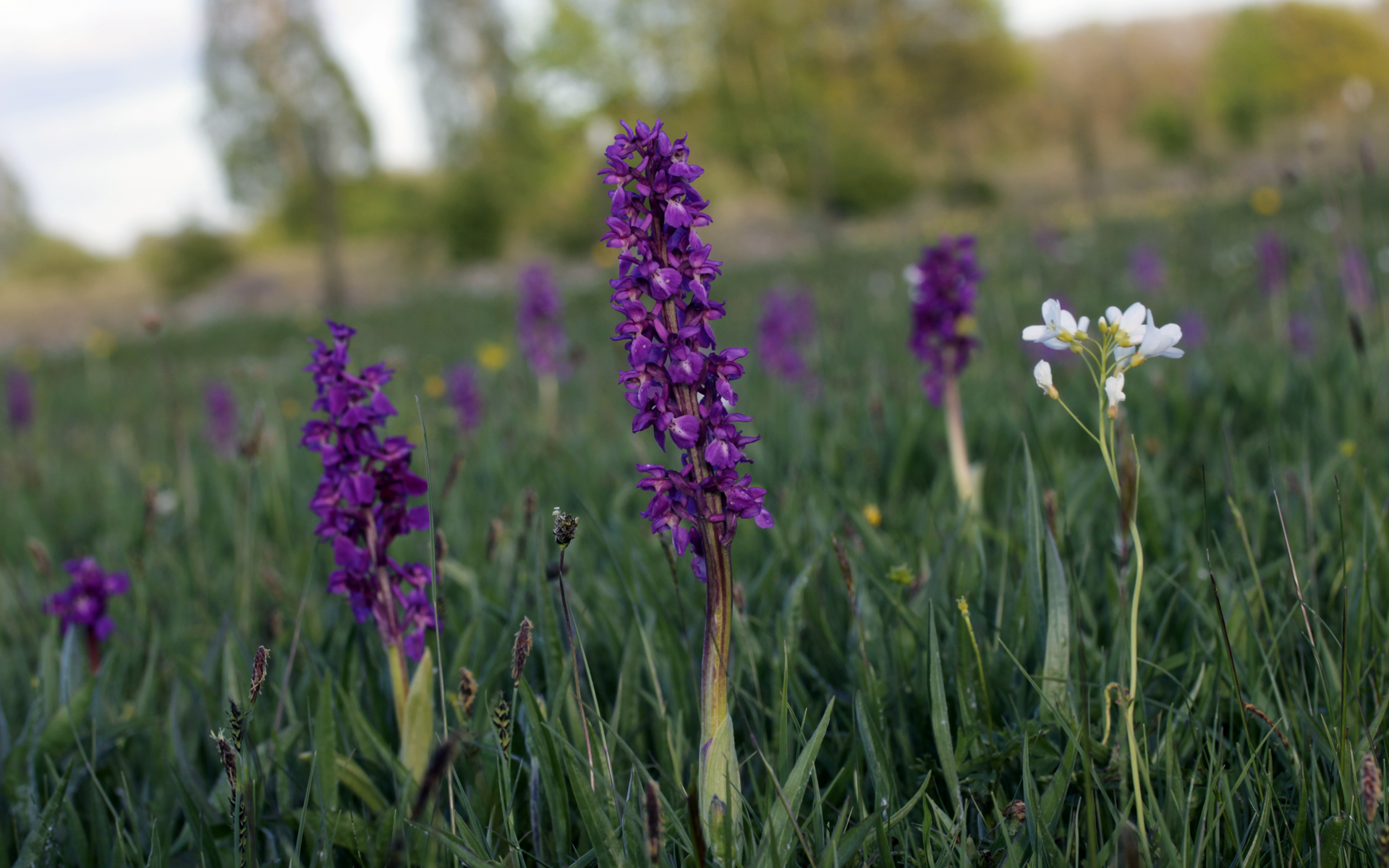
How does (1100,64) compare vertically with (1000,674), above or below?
above

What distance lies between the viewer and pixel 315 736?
145 cm

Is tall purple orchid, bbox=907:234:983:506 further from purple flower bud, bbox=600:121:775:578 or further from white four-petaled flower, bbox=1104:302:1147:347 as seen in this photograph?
purple flower bud, bbox=600:121:775:578

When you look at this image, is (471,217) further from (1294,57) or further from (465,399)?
(1294,57)

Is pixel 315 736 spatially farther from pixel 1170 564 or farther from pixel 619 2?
pixel 619 2

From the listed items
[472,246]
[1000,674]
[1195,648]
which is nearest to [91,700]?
[1000,674]

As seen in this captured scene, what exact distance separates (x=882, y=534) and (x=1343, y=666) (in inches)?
51.6

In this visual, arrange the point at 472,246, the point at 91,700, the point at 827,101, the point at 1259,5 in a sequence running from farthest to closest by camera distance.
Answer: the point at 1259,5 < the point at 827,101 < the point at 472,246 < the point at 91,700

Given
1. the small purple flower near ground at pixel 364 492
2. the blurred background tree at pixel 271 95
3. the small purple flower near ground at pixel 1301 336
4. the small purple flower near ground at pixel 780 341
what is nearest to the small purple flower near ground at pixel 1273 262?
the small purple flower near ground at pixel 1301 336

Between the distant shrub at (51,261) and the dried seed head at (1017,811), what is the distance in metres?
51.5

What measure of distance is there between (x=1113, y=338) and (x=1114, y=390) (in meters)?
0.07

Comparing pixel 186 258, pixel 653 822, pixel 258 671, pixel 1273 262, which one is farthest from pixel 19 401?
pixel 186 258

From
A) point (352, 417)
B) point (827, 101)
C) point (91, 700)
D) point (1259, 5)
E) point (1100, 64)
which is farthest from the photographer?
point (1100, 64)

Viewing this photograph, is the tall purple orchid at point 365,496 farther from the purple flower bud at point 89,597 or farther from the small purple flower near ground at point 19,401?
the small purple flower near ground at point 19,401

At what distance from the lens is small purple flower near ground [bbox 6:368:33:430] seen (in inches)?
236
